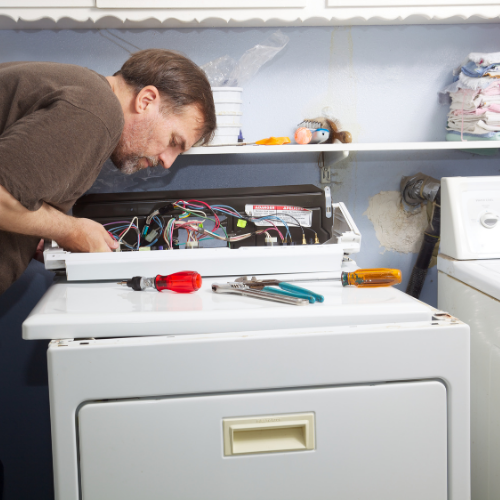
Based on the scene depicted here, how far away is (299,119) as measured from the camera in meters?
1.55

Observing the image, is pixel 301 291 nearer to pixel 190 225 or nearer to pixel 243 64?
pixel 190 225

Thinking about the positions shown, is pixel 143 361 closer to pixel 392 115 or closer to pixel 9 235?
pixel 9 235

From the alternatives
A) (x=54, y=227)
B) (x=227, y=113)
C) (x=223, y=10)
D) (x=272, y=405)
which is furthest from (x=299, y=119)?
(x=272, y=405)

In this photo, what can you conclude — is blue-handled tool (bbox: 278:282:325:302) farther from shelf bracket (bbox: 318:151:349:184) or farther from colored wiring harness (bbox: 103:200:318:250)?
shelf bracket (bbox: 318:151:349:184)

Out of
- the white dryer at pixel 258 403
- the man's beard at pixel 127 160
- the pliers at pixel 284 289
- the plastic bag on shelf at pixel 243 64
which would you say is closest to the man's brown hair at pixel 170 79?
the man's beard at pixel 127 160

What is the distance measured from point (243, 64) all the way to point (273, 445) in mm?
1132

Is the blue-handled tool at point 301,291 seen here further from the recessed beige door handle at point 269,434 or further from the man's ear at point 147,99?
the man's ear at point 147,99

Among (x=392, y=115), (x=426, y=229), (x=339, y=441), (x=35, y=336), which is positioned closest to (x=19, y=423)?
(x=35, y=336)

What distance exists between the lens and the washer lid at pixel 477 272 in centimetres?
105

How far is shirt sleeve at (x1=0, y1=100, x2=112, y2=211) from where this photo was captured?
0.73 m

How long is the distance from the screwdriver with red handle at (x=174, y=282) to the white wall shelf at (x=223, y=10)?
2.38ft

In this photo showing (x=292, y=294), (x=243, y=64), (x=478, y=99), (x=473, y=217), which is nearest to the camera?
(x=292, y=294)

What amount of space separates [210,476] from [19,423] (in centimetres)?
113

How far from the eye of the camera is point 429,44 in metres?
1.54
